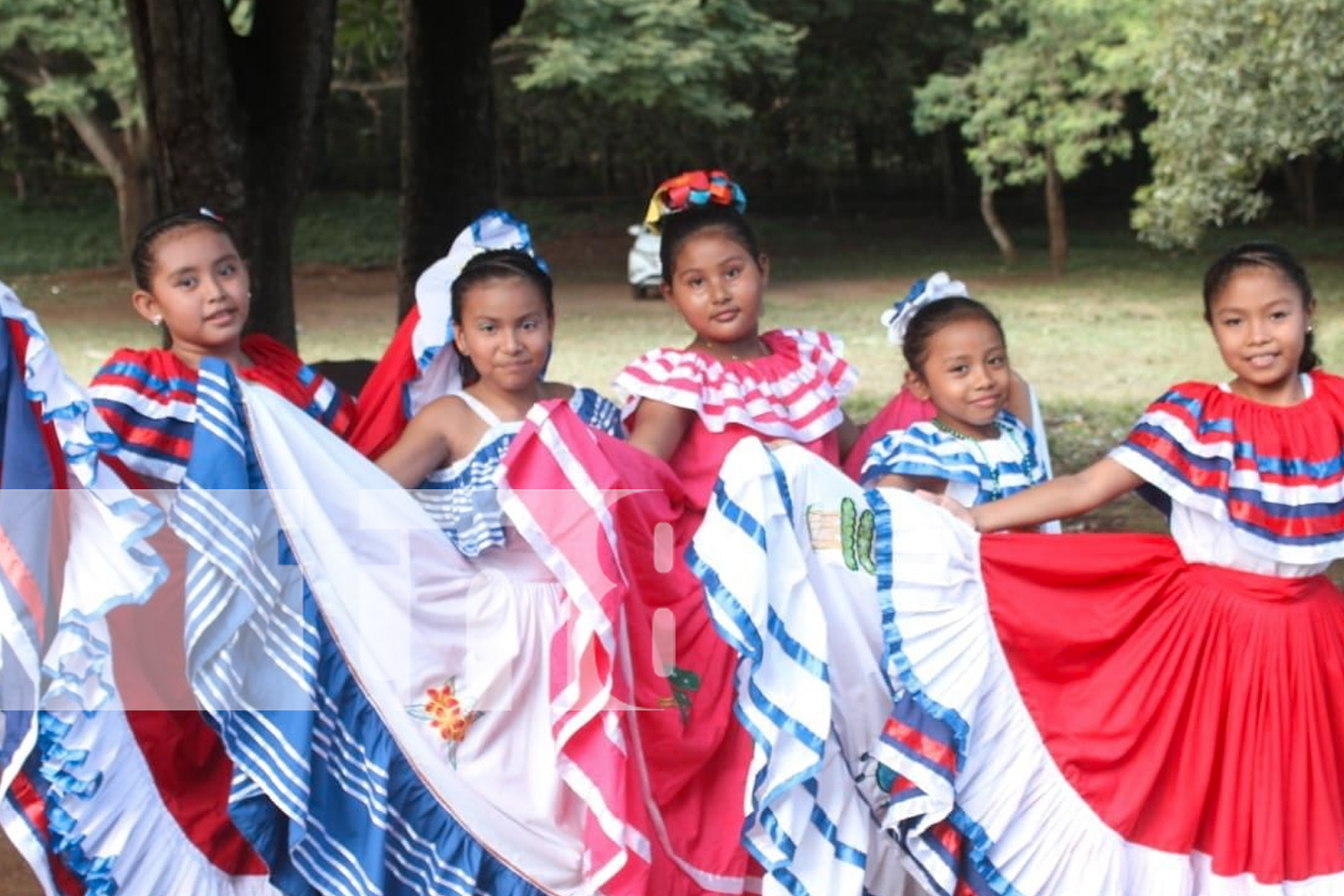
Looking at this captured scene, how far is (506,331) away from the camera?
161 inches

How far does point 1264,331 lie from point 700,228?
1.44 metres

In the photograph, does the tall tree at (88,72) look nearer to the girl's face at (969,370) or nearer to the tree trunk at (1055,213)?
the tree trunk at (1055,213)

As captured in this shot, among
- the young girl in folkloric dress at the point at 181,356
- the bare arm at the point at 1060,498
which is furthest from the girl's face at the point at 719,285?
the young girl in folkloric dress at the point at 181,356

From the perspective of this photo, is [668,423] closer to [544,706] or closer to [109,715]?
[544,706]

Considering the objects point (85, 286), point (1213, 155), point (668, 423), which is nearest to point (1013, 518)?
point (668, 423)

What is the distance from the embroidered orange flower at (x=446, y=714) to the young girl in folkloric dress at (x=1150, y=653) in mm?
696

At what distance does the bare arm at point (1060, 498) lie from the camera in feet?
11.7

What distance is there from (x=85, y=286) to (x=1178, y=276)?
1627 cm

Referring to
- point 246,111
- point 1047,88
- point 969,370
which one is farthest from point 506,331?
point 1047,88

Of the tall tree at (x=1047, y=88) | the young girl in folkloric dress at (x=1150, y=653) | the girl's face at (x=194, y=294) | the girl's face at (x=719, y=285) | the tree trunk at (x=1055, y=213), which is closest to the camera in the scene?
the young girl in folkloric dress at (x=1150, y=653)

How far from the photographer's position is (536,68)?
2452 cm

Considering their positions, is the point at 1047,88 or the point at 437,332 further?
the point at 1047,88

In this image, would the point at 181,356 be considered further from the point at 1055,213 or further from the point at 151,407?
the point at 1055,213

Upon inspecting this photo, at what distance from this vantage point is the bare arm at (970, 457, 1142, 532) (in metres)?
3.57
